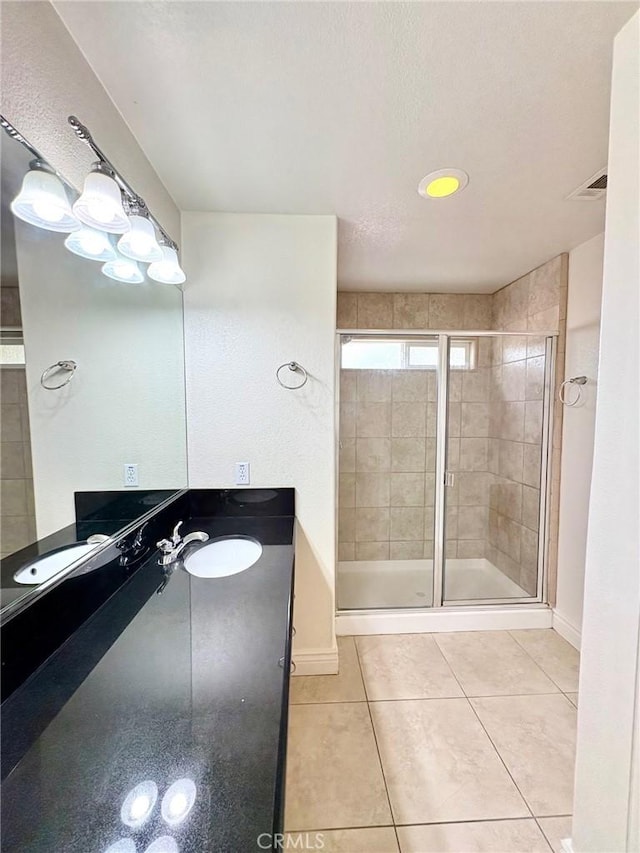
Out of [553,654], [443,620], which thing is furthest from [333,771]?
[553,654]

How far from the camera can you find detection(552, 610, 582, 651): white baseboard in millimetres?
2220

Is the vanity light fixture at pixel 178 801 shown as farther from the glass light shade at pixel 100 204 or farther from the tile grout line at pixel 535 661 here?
the tile grout line at pixel 535 661

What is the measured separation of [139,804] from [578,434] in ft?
8.53

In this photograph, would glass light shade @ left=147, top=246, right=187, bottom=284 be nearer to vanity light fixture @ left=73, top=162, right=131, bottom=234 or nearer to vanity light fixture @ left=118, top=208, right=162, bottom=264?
vanity light fixture @ left=118, top=208, right=162, bottom=264

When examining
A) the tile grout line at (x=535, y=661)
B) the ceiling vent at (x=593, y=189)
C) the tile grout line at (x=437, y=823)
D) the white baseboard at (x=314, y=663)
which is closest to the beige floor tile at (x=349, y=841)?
the tile grout line at (x=437, y=823)

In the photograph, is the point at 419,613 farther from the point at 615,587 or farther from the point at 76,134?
the point at 76,134

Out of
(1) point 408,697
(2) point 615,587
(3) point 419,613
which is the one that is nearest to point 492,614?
(3) point 419,613

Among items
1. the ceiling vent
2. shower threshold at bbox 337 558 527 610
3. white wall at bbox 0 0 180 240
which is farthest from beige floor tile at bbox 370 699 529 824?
the ceiling vent

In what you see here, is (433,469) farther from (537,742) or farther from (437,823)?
(437,823)

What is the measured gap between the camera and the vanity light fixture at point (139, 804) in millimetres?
514

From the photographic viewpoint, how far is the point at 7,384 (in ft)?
2.58

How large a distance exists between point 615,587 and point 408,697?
1.33m

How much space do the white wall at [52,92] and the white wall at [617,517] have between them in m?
1.46

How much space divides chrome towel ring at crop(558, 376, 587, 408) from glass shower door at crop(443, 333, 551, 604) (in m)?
0.12
